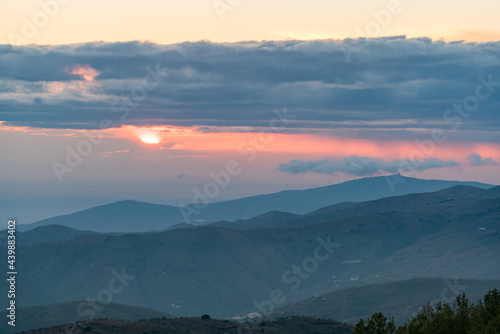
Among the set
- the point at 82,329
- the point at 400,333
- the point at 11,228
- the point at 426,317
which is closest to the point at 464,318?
the point at 426,317

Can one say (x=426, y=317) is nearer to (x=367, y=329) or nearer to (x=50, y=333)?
(x=367, y=329)

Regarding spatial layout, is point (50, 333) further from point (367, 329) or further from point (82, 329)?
point (367, 329)

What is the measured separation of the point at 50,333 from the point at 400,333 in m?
121

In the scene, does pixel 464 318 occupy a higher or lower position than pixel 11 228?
lower

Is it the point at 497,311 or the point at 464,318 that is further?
the point at 497,311

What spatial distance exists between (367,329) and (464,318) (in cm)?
2067

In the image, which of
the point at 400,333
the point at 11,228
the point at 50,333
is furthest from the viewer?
the point at 50,333

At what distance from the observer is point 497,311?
13162cm

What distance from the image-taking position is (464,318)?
4845 inches

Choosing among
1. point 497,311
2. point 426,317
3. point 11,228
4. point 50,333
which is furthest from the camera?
point 50,333

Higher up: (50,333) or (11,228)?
(11,228)

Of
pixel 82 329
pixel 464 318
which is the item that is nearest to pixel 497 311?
pixel 464 318

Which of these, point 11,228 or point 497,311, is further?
point 11,228

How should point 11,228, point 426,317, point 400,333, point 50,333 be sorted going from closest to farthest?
point 400,333 → point 426,317 → point 11,228 → point 50,333
